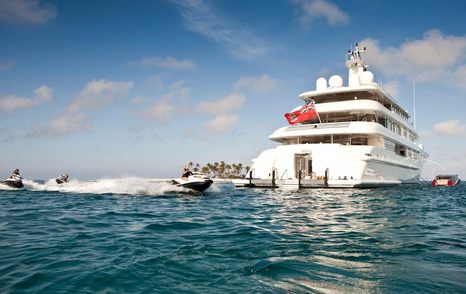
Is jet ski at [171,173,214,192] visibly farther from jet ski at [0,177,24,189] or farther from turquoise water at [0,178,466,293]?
jet ski at [0,177,24,189]

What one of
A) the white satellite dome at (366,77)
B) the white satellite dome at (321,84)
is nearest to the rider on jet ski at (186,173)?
the white satellite dome at (321,84)

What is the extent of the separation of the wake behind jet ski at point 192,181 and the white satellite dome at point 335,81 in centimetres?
2229

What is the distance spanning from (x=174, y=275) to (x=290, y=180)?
23491mm

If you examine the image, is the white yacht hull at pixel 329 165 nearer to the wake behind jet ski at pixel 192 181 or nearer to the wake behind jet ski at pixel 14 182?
the wake behind jet ski at pixel 192 181

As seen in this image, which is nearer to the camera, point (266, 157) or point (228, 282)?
point (228, 282)

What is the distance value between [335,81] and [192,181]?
23562 millimetres

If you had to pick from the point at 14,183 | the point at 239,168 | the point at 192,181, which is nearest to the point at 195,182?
the point at 192,181

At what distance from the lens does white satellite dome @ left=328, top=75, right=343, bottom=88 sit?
39094 millimetres

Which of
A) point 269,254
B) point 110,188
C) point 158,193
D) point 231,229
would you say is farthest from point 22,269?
point 110,188

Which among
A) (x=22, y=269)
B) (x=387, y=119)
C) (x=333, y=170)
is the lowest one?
(x=22, y=269)

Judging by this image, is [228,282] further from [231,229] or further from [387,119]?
[387,119]

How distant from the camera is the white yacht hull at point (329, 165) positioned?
89.6 feet

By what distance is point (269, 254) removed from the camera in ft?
21.6

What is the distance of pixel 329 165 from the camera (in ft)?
92.3
